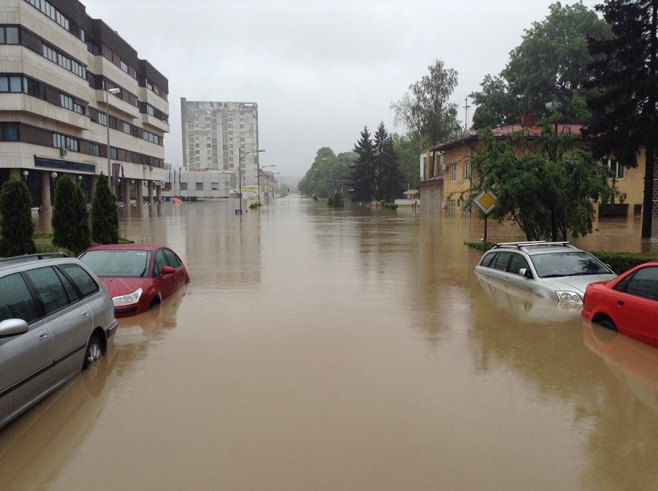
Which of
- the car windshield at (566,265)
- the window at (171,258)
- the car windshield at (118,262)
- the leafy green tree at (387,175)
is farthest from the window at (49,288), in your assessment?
the leafy green tree at (387,175)

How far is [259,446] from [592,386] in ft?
12.9

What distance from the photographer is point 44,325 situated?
558 centimetres

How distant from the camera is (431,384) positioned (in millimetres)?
6426

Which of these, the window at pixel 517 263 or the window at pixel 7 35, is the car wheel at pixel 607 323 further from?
the window at pixel 7 35

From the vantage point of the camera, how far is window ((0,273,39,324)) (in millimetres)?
5129

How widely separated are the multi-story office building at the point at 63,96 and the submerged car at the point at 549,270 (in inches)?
1111

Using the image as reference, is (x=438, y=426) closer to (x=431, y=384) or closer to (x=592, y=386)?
(x=431, y=384)

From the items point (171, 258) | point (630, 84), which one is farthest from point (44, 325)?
point (630, 84)

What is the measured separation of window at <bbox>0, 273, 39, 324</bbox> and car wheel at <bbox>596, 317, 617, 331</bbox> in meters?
7.63

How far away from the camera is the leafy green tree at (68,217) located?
1680cm

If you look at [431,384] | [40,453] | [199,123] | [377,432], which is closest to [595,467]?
[377,432]

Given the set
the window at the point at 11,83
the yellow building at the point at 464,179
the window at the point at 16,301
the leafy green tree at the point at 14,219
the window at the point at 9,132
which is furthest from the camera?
the window at the point at 9,132

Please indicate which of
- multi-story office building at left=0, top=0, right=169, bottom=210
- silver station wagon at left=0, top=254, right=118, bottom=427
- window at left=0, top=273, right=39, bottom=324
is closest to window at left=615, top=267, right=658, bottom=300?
silver station wagon at left=0, top=254, right=118, bottom=427

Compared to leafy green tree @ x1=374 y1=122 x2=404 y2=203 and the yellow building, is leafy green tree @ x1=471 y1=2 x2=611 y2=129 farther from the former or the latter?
leafy green tree @ x1=374 y1=122 x2=404 y2=203
